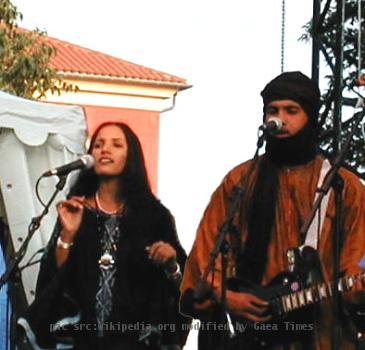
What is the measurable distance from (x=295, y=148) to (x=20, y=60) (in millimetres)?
8706

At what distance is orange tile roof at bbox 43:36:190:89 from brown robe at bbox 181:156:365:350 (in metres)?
19.6

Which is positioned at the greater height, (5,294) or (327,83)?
(327,83)

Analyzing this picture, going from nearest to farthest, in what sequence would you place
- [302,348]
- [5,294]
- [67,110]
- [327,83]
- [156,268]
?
1. [302,348]
2. [156,268]
3. [5,294]
4. [67,110]
5. [327,83]

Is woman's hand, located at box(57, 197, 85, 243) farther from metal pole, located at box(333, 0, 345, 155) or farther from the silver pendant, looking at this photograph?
metal pole, located at box(333, 0, 345, 155)

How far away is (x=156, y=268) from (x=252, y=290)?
995mm

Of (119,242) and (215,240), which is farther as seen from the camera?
(119,242)

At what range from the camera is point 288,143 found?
508cm

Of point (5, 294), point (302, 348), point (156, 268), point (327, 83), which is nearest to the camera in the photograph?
point (302, 348)

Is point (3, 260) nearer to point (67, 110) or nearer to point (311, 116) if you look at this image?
point (67, 110)

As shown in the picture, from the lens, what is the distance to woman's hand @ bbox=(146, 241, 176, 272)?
18.7 feet

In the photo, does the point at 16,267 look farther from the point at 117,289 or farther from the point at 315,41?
the point at 315,41

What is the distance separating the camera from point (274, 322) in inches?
194

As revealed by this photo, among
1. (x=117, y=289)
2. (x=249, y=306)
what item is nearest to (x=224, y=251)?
(x=249, y=306)

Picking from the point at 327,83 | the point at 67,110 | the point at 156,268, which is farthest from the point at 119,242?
the point at 327,83
